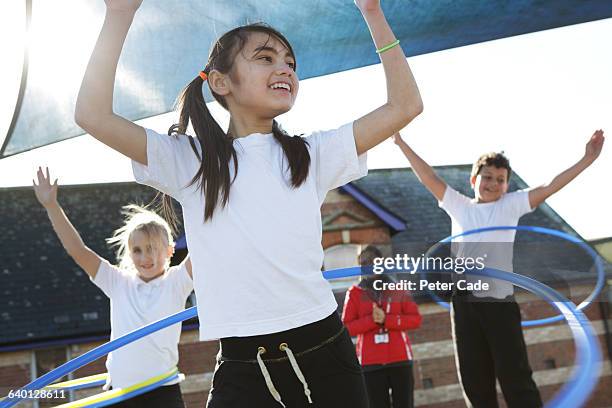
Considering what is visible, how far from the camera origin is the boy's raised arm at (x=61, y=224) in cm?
415

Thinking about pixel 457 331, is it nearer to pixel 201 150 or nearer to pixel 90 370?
pixel 201 150

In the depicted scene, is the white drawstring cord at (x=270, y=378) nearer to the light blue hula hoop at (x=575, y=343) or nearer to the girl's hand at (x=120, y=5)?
the girl's hand at (x=120, y=5)

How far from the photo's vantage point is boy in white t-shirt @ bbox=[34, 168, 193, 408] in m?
4.46

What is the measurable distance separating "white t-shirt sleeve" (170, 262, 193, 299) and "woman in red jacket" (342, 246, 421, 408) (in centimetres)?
159

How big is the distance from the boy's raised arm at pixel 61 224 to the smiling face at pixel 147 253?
0.25 metres

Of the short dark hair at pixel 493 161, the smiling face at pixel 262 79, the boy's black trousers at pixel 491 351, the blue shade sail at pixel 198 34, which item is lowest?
the boy's black trousers at pixel 491 351

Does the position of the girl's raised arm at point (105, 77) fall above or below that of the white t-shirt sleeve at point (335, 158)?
→ above

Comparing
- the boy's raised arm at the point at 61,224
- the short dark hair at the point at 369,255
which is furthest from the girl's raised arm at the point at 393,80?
the short dark hair at the point at 369,255

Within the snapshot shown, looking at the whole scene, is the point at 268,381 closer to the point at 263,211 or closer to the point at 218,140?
the point at 263,211

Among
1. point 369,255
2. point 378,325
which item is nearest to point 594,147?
point 369,255

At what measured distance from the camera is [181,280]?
4.47 metres

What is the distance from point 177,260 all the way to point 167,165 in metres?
12.6

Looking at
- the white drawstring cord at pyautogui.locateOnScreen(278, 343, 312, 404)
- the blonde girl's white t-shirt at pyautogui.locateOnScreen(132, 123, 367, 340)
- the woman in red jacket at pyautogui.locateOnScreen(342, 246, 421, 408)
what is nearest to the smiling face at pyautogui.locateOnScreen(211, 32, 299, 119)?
the blonde girl's white t-shirt at pyautogui.locateOnScreen(132, 123, 367, 340)

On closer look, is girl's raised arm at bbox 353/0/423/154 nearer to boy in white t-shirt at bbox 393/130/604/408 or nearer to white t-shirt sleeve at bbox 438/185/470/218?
boy in white t-shirt at bbox 393/130/604/408
